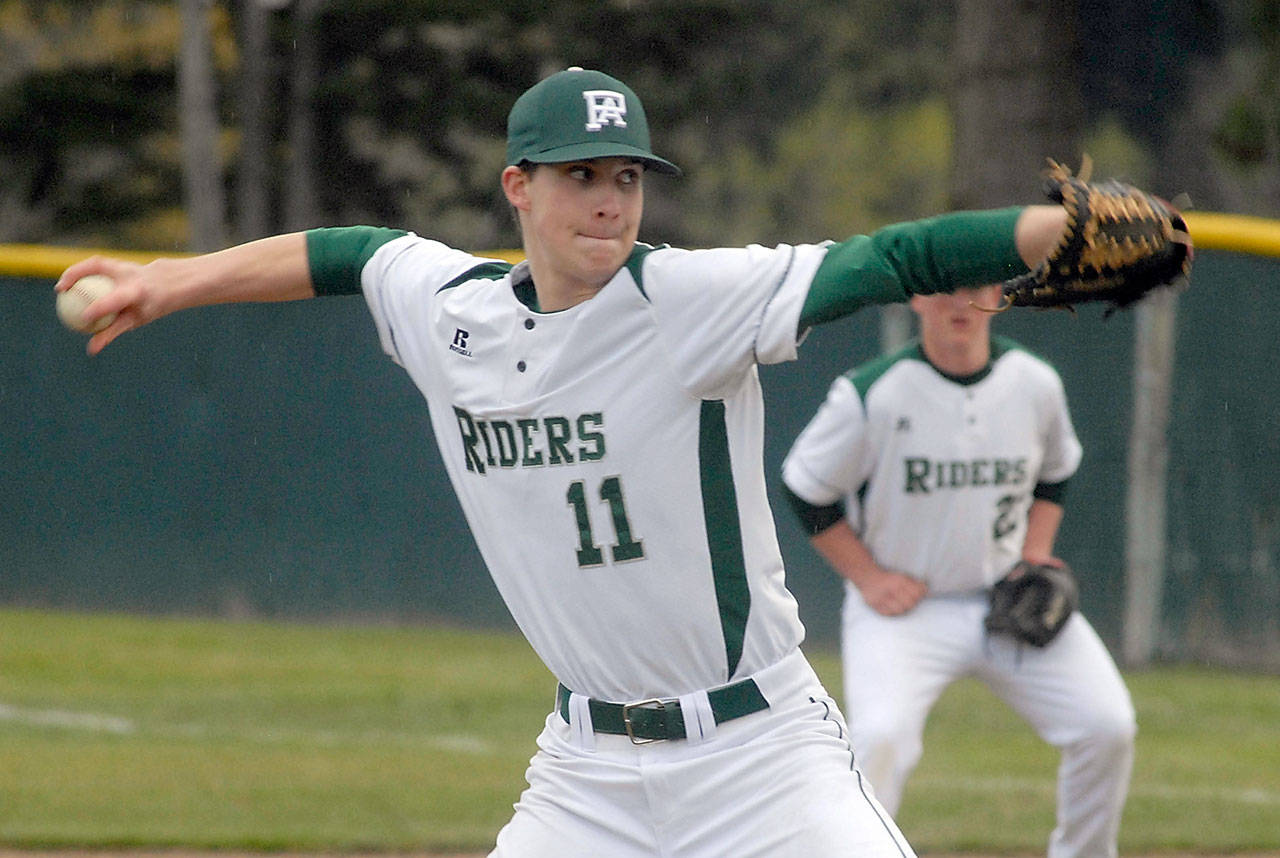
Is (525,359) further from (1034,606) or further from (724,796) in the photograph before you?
(1034,606)

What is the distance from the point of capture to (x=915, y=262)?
306 cm

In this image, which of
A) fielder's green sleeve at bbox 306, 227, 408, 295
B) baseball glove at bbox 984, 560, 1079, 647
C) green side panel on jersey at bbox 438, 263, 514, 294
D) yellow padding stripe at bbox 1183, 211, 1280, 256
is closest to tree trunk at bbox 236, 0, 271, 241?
yellow padding stripe at bbox 1183, 211, 1280, 256

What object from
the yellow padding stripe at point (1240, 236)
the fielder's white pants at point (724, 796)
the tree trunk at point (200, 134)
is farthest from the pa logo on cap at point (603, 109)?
the tree trunk at point (200, 134)

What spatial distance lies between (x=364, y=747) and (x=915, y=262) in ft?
19.5

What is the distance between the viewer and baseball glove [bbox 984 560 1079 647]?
18.5 ft

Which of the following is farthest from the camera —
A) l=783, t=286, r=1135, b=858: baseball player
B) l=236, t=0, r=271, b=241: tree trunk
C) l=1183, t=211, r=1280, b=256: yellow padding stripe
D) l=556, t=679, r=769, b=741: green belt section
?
l=236, t=0, r=271, b=241: tree trunk

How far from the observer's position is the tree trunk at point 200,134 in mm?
18562

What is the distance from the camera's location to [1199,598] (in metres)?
10.6

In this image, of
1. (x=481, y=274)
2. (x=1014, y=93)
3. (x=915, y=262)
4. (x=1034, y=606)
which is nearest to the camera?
(x=915, y=262)

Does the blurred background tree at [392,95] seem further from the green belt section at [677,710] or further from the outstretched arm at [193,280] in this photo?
the green belt section at [677,710]

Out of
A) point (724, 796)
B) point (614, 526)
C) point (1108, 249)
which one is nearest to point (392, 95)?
point (614, 526)

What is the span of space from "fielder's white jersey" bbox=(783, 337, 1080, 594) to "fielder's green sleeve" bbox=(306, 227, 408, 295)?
231cm

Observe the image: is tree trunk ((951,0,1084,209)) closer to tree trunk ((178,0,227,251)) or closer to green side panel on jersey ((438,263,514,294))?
tree trunk ((178,0,227,251))

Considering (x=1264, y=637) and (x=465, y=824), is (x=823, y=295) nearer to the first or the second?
(x=465, y=824)
